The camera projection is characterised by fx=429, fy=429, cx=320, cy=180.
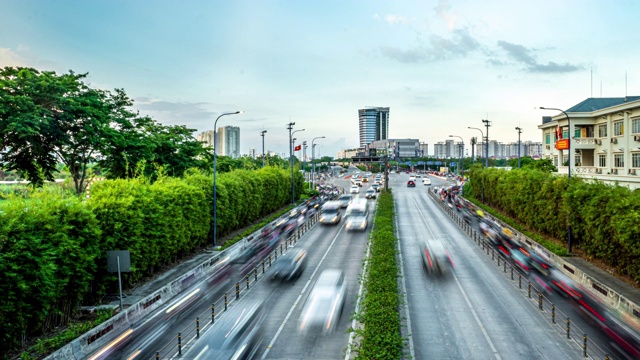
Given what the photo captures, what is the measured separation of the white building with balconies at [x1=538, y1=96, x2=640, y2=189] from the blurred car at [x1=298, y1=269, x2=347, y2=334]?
31859 millimetres

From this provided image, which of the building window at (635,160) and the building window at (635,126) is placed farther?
the building window at (635,160)

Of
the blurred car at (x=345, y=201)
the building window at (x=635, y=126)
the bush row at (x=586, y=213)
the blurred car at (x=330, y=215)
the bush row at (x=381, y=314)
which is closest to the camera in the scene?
the bush row at (x=381, y=314)

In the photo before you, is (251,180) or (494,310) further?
(251,180)

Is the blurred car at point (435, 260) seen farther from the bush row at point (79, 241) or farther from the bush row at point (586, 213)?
the bush row at point (79, 241)

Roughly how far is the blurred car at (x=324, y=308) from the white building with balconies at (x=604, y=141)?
31859 millimetres

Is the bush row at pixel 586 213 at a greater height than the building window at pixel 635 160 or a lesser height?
lesser

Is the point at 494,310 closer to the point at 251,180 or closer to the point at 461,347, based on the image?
the point at 461,347

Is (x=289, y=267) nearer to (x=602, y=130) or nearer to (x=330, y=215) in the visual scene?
(x=330, y=215)

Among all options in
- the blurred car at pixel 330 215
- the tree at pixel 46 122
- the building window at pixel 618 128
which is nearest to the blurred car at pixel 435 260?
the blurred car at pixel 330 215

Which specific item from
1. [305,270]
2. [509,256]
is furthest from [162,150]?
[509,256]

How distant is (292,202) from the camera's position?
67.6 metres

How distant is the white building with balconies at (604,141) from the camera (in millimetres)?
44656

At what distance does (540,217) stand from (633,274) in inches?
623

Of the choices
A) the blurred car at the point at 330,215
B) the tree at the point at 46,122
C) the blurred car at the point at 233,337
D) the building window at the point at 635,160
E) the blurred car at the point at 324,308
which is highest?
the tree at the point at 46,122
